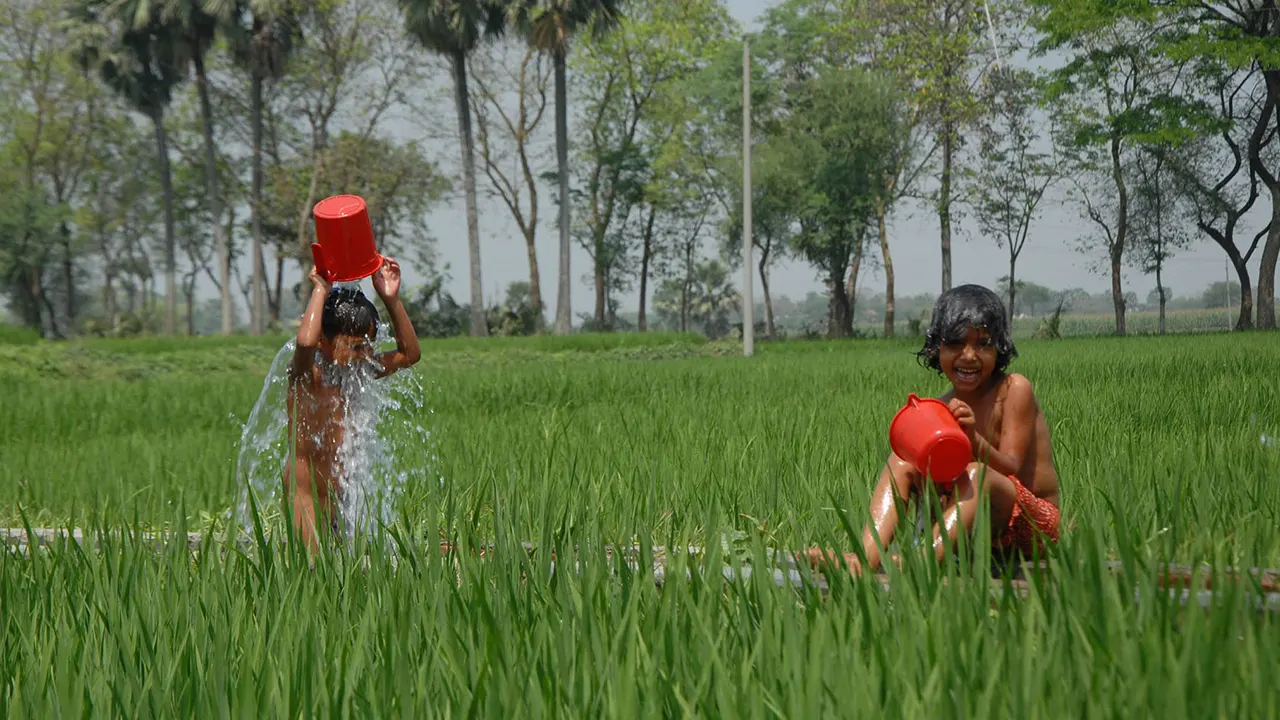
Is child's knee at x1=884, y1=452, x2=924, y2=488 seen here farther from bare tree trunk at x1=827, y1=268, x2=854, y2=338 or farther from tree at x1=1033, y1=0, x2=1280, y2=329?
bare tree trunk at x1=827, y1=268, x2=854, y2=338

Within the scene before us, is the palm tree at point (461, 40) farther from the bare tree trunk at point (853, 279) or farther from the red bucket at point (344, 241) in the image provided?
the red bucket at point (344, 241)

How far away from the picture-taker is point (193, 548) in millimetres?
3234

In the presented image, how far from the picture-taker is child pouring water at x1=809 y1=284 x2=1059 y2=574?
2.49 m

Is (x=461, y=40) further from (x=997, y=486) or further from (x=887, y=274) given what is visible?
(x=997, y=486)

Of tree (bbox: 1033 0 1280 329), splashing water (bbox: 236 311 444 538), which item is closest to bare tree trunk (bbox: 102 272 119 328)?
tree (bbox: 1033 0 1280 329)

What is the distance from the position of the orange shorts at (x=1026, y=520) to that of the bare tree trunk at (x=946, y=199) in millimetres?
30071

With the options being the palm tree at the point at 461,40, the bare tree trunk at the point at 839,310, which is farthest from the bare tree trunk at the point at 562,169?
the bare tree trunk at the point at 839,310

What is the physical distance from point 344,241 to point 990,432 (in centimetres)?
185

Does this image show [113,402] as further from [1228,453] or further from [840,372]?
[1228,453]

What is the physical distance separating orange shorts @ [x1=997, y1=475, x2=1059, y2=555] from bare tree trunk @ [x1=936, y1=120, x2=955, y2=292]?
98.7 ft

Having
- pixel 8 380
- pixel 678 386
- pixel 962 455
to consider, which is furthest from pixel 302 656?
pixel 8 380

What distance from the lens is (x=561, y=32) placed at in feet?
95.6

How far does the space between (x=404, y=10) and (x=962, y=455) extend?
29118mm

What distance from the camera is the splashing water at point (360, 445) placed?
11.2ft
